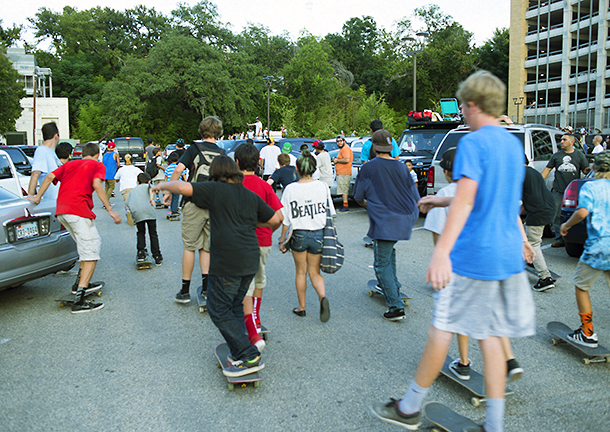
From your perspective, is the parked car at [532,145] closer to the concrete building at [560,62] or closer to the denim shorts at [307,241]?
the denim shorts at [307,241]

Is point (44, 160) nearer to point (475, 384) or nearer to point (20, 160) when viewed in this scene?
point (475, 384)

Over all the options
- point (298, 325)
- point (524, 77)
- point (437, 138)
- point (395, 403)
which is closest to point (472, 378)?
point (395, 403)

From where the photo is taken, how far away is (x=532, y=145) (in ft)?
33.1

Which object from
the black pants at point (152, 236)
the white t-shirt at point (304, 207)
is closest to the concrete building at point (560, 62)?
the black pants at point (152, 236)

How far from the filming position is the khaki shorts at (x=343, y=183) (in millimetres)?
13281

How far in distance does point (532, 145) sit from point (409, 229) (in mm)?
6140

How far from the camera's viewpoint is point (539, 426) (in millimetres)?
3143

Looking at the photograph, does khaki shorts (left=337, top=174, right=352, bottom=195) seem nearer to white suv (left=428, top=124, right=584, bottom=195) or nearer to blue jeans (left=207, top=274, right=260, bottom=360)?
white suv (left=428, top=124, right=584, bottom=195)

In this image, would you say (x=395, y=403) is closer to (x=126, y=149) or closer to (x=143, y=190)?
(x=143, y=190)

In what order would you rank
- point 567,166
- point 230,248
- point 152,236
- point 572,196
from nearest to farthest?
point 230,248 → point 572,196 → point 152,236 → point 567,166

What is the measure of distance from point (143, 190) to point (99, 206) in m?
8.92

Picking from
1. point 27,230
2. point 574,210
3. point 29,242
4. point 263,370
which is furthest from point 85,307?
point 574,210

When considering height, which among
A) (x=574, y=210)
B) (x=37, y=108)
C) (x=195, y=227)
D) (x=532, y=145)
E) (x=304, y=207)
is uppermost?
(x=37, y=108)

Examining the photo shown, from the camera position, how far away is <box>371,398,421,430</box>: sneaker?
9.41 feet
